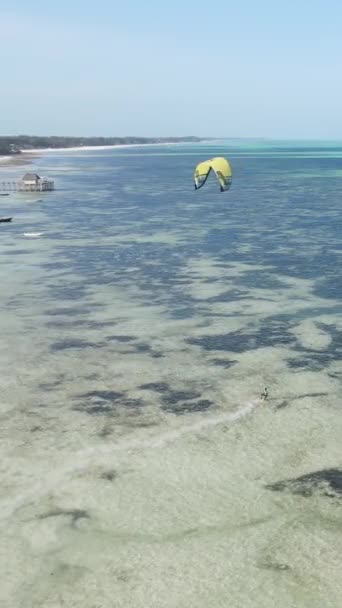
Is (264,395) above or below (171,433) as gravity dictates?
above

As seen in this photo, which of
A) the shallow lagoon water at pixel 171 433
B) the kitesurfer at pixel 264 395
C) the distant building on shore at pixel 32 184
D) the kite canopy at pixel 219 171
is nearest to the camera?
the shallow lagoon water at pixel 171 433

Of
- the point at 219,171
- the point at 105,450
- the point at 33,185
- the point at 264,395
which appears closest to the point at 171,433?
the point at 105,450

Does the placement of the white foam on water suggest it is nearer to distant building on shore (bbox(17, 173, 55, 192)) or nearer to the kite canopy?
the kite canopy

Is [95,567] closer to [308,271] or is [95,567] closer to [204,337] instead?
[204,337]

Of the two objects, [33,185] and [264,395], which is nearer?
[264,395]

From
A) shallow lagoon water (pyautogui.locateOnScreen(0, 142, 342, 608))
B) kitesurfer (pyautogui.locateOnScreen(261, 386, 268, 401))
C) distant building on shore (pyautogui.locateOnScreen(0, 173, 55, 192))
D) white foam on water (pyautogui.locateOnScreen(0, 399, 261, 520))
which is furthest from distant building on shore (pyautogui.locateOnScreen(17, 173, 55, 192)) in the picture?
white foam on water (pyautogui.locateOnScreen(0, 399, 261, 520))

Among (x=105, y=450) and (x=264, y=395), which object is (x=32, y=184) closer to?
(x=264, y=395)

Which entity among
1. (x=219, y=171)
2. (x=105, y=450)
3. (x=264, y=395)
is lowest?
(x=105, y=450)

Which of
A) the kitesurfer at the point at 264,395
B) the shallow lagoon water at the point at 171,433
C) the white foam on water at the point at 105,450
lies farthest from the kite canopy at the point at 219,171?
the white foam on water at the point at 105,450

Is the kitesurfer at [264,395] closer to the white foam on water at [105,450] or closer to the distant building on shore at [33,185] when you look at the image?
the white foam on water at [105,450]
